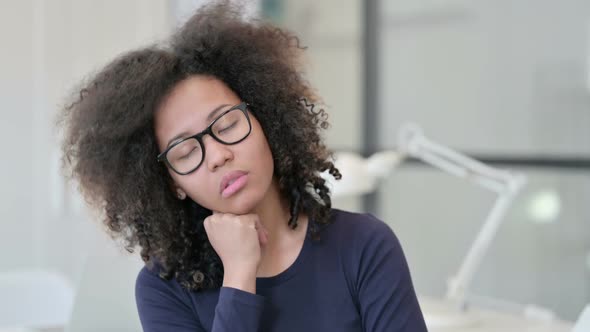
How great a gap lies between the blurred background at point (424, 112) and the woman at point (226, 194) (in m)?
1.42

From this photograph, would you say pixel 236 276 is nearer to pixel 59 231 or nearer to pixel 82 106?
pixel 82 106

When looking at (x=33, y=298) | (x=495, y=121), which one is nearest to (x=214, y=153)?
(x=33, y=298)

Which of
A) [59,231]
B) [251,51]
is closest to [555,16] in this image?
[251,51]

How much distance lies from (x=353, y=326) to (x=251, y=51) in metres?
0.48

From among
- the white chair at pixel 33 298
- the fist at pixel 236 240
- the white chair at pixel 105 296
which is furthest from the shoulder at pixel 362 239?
the white chair at pixel 33 298

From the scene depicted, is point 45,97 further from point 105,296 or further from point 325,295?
point 325,295

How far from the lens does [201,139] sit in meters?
1.17

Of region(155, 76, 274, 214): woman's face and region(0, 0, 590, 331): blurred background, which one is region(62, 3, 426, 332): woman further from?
region(0, 0, 590, 331): blurred background

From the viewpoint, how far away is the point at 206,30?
4.45ft

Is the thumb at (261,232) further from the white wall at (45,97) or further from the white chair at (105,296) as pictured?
the white wall at (45,97)

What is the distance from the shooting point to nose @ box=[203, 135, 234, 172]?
3.77ft

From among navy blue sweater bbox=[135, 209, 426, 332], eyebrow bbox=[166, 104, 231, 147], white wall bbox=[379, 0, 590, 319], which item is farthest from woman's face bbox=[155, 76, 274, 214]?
white wall bbox=[379, 0, 590, 319]

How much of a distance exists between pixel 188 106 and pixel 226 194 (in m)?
0.15

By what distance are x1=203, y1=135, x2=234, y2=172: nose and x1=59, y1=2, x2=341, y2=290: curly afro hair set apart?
0.12m
